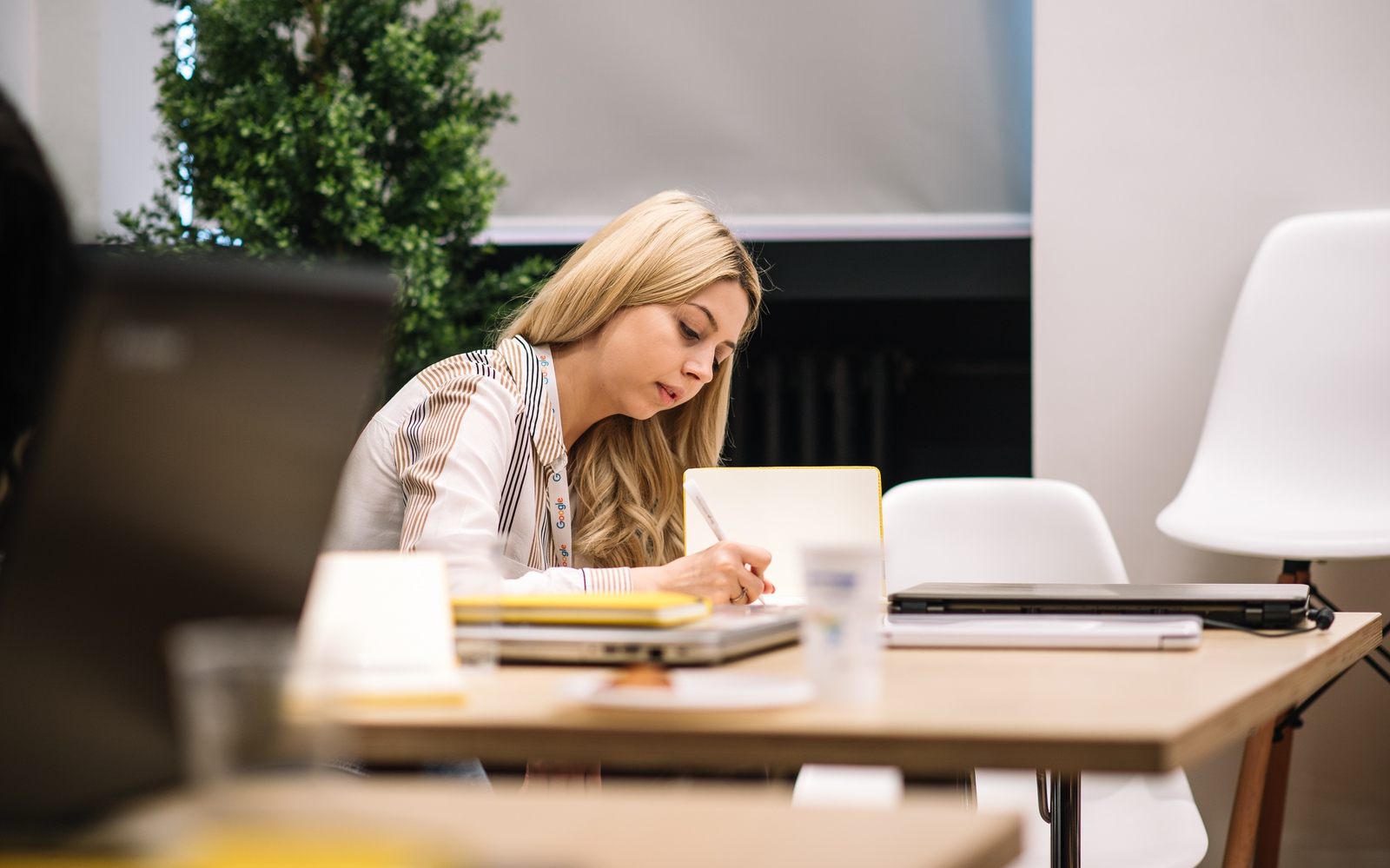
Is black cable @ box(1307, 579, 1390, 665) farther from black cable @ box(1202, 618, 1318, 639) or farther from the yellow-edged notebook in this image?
the yellow-edged notebook

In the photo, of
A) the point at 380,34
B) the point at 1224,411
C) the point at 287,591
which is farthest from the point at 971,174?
the point at 287,591

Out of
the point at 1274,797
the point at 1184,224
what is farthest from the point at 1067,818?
the point at 1184,224

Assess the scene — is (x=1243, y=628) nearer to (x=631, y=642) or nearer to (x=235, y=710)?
(x=631, y=642)

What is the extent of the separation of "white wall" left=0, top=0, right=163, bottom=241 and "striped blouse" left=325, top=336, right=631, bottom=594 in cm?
173

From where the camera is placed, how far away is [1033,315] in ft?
8.32

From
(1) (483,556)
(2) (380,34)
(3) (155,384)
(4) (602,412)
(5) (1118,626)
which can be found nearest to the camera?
(3) (155,384)

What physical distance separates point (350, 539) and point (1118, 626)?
0.93 m

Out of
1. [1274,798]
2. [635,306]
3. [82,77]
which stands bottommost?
[1274,798]

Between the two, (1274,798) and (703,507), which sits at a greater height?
(703,507)

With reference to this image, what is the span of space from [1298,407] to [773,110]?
131 centimetres

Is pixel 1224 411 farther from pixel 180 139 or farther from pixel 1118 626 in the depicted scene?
pixel 180 139

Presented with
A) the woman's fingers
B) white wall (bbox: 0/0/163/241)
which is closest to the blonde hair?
the woman's fingers

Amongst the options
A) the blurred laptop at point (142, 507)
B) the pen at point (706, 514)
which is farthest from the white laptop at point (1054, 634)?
the blurred laptop at point (142, 507)

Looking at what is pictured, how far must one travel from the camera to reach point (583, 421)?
178cm
